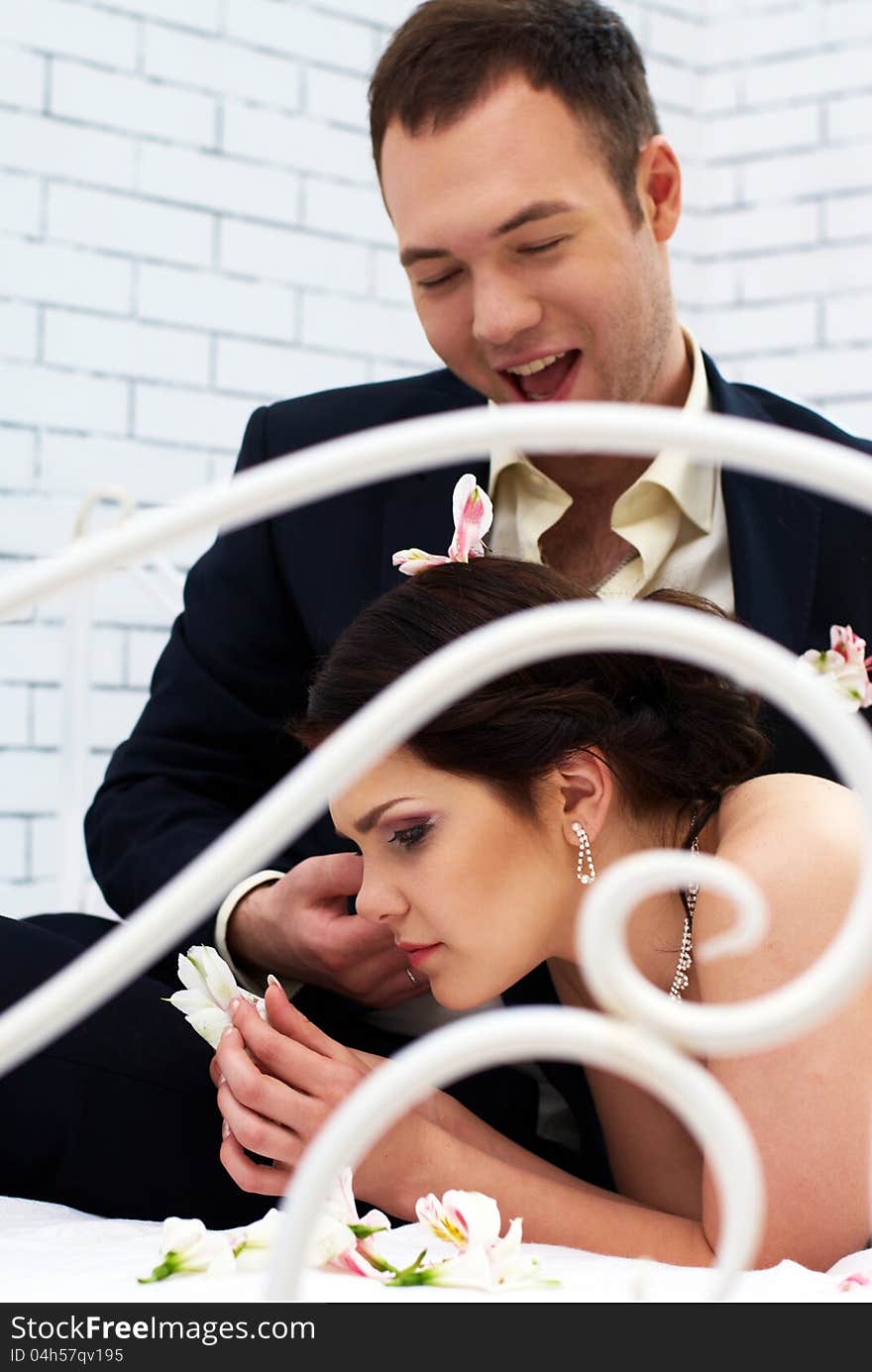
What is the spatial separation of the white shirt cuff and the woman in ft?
0.84

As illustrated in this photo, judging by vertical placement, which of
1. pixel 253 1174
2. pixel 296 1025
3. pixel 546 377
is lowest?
pixel 253 1174

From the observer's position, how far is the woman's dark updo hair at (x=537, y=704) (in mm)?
1399

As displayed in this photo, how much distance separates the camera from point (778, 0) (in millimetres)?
3520

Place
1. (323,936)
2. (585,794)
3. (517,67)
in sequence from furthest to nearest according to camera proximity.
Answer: (517,67) → (323,936) → (585,794)

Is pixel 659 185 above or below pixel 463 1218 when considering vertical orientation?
above

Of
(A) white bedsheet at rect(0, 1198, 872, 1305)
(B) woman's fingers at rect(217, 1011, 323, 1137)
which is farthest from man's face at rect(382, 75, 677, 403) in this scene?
(A) white bedsheet at rect(0, 1198, 872, 1305)

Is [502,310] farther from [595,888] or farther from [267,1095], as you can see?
[595,888]

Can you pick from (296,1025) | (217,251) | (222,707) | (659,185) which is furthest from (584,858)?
(217,251)

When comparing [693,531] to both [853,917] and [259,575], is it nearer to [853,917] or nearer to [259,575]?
[259,575]

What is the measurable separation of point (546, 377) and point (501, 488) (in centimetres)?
14

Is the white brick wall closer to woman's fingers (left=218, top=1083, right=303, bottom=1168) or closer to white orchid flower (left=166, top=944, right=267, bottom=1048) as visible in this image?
white orchid flower (left=166, top=944, right=267, bottom=1048)

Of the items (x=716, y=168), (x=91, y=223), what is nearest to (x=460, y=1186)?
(x=91, y=223)

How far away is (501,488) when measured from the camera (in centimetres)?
199

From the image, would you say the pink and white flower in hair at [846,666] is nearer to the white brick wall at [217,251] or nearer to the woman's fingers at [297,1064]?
the woman's fingers at [297,1064]
